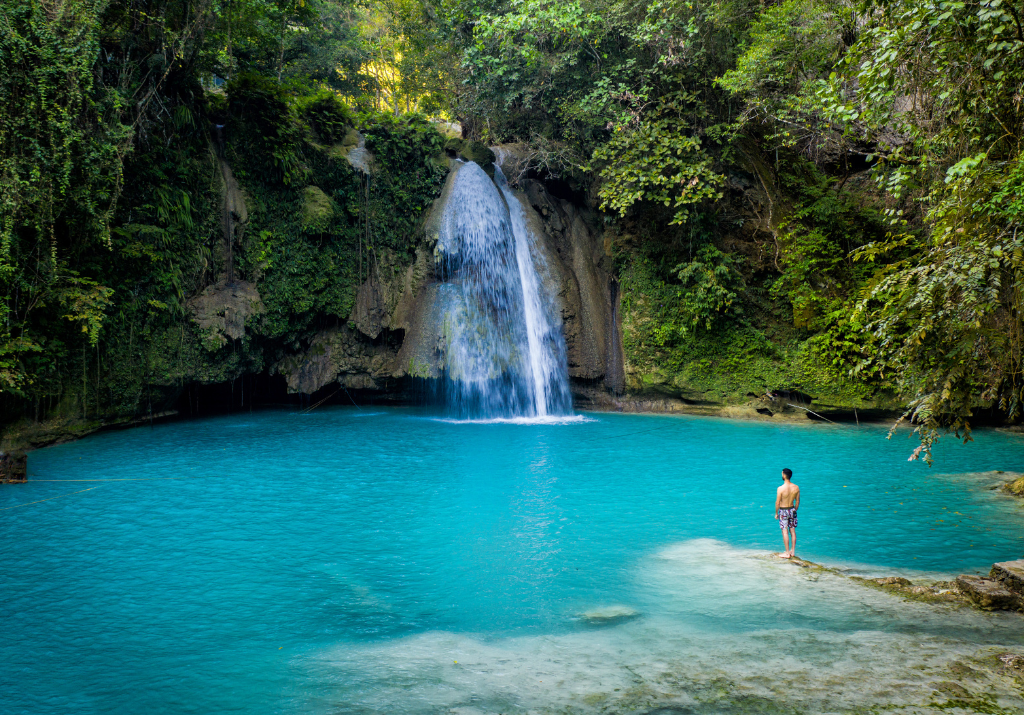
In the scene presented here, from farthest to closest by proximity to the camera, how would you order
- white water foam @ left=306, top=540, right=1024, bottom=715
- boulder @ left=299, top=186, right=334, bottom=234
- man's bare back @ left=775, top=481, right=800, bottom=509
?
boulder @ left=299, top=186, right=334, bottom=234 → man's bare back @ left=775, top=481, right=800, bottom=509 → white water foam @ left=306, top=540, right=1024, bottom=715

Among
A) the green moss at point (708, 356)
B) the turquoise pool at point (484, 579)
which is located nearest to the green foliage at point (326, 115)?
the green moss at point (708, 356)

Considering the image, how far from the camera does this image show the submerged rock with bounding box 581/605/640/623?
5348mm

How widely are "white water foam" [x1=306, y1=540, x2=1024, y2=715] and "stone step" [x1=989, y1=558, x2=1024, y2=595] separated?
15.0 inches

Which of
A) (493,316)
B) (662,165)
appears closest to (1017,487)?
(662,165)

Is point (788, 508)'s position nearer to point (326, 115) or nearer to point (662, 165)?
point (662, 165)

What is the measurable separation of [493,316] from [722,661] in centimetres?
1319

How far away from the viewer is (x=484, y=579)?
6.31 metres

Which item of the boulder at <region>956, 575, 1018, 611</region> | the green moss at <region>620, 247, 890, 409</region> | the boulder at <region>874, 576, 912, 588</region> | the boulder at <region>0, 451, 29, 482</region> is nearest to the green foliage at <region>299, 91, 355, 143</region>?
the green moss at <region>620, 247, 890, 409</region>

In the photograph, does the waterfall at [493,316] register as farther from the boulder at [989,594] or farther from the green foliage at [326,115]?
the boulder at [989,594]

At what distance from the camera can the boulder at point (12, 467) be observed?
31.5ft

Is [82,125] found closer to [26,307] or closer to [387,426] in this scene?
[26,307]

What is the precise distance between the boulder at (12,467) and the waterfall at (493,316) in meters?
8.96

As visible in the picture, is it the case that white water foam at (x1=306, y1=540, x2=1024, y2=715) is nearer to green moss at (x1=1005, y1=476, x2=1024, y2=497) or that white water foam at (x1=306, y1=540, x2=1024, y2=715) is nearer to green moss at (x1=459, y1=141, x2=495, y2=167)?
green moss at (x1=1005, y1=476, x2=1024, y2=497)

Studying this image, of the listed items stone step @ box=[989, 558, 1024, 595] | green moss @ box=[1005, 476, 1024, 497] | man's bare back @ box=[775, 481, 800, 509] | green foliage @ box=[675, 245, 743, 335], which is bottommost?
stone step @ box=[989, 558, 1024, 595]
